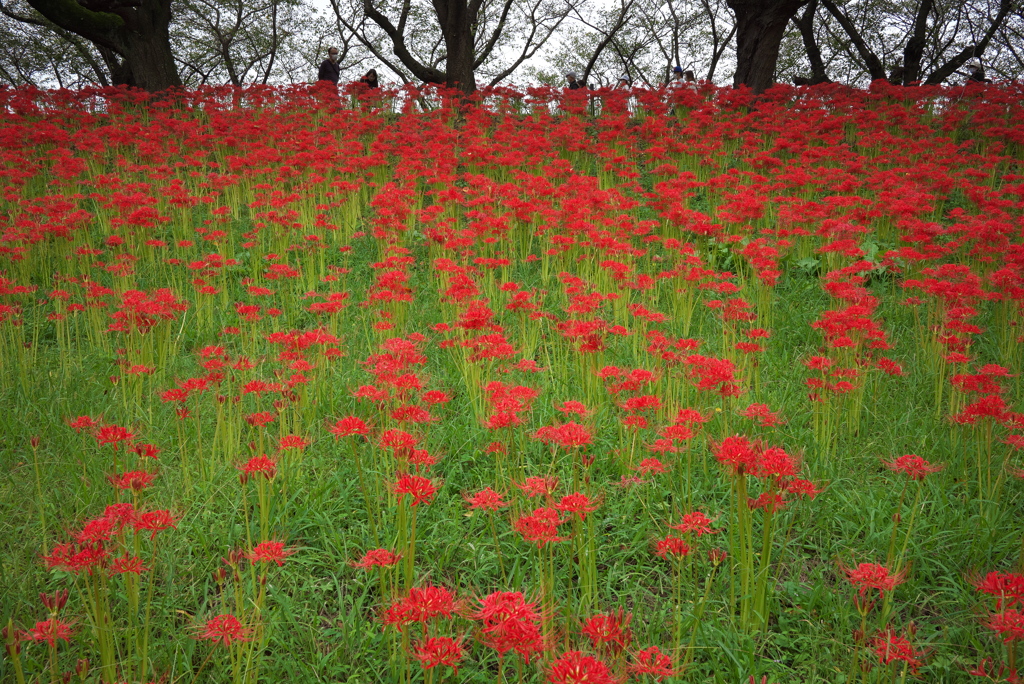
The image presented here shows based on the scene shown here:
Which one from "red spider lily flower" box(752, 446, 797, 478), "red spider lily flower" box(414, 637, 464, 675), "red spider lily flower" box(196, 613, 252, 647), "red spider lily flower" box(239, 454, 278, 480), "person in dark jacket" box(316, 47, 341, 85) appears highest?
"person in dark jacket" box(316, 47, 341, 85)

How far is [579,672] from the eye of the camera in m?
1.33

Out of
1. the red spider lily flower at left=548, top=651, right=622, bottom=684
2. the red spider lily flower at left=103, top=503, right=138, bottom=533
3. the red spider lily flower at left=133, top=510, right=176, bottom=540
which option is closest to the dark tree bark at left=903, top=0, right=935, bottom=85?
the red spider lily flower at left=548, top=651, right=622, bottom=684

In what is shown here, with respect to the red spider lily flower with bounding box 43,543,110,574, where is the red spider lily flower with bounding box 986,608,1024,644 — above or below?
below

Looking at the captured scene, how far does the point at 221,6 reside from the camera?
86.4 feet

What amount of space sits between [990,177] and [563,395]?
6807 millimetres

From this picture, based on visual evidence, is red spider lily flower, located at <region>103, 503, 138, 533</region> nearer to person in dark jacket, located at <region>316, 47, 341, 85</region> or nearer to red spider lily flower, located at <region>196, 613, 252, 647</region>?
red spider lily flower, located at <region>196, 613, 252, 647</region>

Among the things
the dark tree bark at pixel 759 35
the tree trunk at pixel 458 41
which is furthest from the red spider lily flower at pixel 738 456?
the dark tree bark at pixel 759 35

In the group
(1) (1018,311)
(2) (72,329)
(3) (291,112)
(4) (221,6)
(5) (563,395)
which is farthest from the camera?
(4) (221,6)

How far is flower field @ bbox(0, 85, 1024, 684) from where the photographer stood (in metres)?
1.97

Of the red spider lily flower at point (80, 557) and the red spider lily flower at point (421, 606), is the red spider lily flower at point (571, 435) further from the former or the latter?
the red spider lily flower at point (80, 557)

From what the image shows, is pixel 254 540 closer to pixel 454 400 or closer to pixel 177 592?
pixel 177 592

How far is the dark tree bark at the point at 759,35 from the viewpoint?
1166 centimetres

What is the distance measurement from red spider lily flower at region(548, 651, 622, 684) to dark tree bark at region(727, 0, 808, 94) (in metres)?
12.8

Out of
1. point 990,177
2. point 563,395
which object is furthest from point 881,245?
point 563,395
